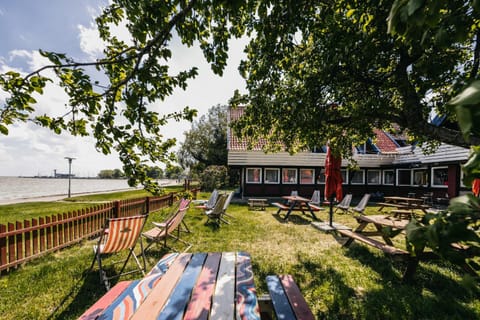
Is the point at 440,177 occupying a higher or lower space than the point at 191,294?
higher

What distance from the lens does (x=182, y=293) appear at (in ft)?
6.47

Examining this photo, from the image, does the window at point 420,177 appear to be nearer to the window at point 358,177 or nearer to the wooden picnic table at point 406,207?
the window at point 358,177

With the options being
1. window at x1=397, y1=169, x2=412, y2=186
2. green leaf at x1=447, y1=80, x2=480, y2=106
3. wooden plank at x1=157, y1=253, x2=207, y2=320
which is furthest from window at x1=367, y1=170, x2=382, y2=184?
green leaf at x1=447, y1=80, x2=480, y2=106

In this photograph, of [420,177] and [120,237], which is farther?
[420,177]

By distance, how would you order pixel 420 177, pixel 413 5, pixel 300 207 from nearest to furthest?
pixel 413 5, pixel 300 207, pixel 420 177

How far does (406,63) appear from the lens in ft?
14.0

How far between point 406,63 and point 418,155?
12.4 metres

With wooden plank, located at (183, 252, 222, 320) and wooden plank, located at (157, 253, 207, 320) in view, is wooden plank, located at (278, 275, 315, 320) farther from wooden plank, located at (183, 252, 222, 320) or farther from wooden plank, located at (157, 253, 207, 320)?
wooden plank, located at (157, 253, 207, 320)

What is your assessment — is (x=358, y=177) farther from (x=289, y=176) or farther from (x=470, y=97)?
(x=470, y=97)

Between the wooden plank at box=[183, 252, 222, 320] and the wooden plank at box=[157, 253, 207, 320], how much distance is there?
5cm

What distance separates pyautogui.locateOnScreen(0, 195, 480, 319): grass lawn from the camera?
311cm

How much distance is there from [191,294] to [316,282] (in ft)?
9.09

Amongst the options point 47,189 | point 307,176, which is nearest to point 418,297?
point 307,176

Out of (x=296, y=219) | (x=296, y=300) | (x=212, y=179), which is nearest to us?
(x=296, y=300)
